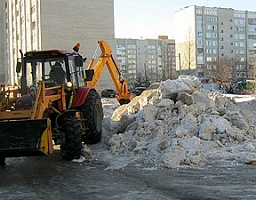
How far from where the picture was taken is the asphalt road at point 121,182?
22.4 ft

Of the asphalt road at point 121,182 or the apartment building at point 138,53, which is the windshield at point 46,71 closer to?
the asphalt road at point 121,182

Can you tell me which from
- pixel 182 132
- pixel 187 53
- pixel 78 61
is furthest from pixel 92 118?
pixel 187 53

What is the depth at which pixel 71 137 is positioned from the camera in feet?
30.6

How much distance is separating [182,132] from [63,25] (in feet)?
125

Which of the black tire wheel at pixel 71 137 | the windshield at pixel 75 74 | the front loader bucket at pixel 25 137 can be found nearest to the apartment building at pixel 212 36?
the windshield at pixel 75 74

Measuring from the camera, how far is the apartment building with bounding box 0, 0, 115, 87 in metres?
44.7

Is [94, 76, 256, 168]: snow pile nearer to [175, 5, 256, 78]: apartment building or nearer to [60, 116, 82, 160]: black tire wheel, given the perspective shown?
[60, 116, 82, 160]: black tire wheel

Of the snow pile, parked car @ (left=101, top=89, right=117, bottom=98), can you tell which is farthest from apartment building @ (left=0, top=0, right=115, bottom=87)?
the snow pile

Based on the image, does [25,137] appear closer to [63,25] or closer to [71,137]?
[71,137]

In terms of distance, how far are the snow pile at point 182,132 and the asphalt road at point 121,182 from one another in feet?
1.79

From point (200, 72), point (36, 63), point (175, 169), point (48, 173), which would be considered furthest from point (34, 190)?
point (200, 72)

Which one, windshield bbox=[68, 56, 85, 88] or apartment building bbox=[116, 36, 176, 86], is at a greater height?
apartment building bbox=[116, 36, 176, 86]

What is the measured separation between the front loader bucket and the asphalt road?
0.64 metres

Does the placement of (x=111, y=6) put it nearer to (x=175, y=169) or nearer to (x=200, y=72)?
(x=200, y=72)
